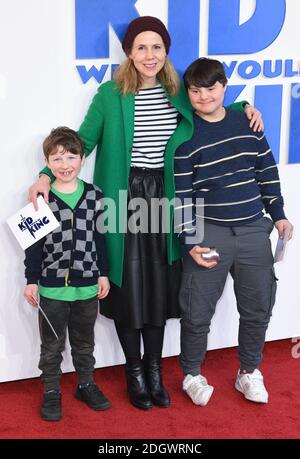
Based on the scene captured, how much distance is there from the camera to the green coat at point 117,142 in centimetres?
231

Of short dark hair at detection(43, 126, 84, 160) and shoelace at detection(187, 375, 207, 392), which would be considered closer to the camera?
short dark hair at detection(43, 126, 84, 160)

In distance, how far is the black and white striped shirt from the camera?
233 centimetres

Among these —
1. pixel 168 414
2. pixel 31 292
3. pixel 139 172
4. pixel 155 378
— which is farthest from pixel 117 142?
pixel 168 414

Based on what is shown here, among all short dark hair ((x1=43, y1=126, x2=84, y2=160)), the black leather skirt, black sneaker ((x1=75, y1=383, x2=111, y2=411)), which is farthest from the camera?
black sneaker ((x1=75, y1=383, x2=111, y2=411))

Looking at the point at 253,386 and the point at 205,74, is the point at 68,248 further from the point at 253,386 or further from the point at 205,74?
the point at 253,386

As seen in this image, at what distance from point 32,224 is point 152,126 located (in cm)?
56

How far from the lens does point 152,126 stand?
2338 millimetres

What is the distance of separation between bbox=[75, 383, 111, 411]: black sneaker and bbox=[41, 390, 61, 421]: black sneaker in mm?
105

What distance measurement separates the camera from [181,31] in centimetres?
253

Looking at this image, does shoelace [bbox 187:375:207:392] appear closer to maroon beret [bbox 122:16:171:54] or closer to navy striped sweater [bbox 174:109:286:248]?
navy striped sweater [bbox 174:109:286:248]

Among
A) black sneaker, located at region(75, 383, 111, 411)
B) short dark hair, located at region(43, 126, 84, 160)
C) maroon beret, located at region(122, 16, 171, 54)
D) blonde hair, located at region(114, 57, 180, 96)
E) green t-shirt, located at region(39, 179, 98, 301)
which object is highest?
maroon beret, located at region(122, 16, 171, 54)

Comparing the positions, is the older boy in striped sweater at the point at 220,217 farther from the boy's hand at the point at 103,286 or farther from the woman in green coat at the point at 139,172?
the boy's hand at the point at 103,286

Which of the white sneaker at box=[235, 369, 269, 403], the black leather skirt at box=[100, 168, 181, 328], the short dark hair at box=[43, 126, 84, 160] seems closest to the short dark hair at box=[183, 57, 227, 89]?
the black leather skirt at box=[100, 168, 181, 328]
